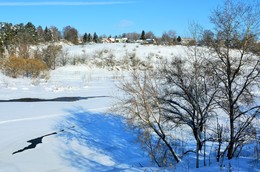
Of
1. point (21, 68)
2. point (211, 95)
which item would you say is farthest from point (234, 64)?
point (21, 68)

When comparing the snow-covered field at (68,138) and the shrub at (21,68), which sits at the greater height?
the shrub at (21,68)

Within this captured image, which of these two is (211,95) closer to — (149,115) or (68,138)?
(149,115)

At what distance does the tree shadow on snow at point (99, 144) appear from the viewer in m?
11.7

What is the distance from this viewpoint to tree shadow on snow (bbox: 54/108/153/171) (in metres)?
11.7

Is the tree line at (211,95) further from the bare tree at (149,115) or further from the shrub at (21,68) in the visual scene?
the shrub at (21,68)

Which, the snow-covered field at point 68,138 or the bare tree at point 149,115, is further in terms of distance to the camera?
the bare tree at point 149,115

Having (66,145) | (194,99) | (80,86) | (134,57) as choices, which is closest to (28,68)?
(80,86)

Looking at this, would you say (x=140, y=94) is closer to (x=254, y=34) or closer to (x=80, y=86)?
(x=254, y=34)

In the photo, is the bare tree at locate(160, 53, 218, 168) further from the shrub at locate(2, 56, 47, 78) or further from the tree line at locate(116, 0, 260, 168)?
the shrub at locate(2, 56, 47, 78)

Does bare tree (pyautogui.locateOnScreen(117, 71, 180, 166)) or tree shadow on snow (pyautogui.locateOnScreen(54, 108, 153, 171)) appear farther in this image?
bare tree (pyautogui.locateOnScreen(117, 71, 180, 166))

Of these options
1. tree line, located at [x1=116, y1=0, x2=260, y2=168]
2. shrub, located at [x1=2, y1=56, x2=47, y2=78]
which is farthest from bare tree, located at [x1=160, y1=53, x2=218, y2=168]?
shrub, located at [x1=2, y1=56, x2=47, y2=78]

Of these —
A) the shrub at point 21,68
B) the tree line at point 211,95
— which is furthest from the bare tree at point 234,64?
the shrub at point 21,68

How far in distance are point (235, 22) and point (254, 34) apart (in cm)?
76

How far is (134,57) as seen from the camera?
4544 centimetres
